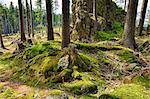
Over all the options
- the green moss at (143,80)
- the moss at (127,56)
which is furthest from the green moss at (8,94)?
the moss at (127,56)

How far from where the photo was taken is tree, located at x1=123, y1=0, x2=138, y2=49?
538 inches

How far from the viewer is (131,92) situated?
722cm

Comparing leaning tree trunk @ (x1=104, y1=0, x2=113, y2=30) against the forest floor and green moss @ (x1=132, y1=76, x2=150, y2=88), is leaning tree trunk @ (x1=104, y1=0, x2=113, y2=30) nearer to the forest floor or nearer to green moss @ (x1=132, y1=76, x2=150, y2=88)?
the forest floor

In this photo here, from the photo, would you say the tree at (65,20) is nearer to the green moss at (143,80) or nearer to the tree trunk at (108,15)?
the green moss at (143,80)

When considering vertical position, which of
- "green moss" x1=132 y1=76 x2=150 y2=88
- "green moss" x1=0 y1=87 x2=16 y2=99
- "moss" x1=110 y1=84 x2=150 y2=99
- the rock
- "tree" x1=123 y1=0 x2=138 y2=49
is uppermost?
"tree" x1=123 y1=0 x2=138 y2=49

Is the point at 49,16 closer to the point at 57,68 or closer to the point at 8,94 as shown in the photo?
the point at 57,68

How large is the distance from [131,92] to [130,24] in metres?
7.48

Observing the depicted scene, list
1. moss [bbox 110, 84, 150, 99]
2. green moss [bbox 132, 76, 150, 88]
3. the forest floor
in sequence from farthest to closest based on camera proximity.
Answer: green moss [bbox 132, 76, 150, 88]
the forest floor
moss [bbox 110, 84, 150, 99]

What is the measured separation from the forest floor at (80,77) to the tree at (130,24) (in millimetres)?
1918

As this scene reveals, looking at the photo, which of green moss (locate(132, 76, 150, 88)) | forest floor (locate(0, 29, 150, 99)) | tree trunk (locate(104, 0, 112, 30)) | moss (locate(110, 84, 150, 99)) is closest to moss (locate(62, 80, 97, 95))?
forest floor (locate(0, 29, 150, 99))

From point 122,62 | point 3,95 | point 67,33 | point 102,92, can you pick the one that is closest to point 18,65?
point 67,33

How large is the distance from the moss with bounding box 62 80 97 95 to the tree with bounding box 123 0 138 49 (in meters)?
6.79

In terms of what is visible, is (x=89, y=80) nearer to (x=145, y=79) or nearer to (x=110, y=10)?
(x=145, y=79)

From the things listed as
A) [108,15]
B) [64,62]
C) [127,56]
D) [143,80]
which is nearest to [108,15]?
[108,15]
